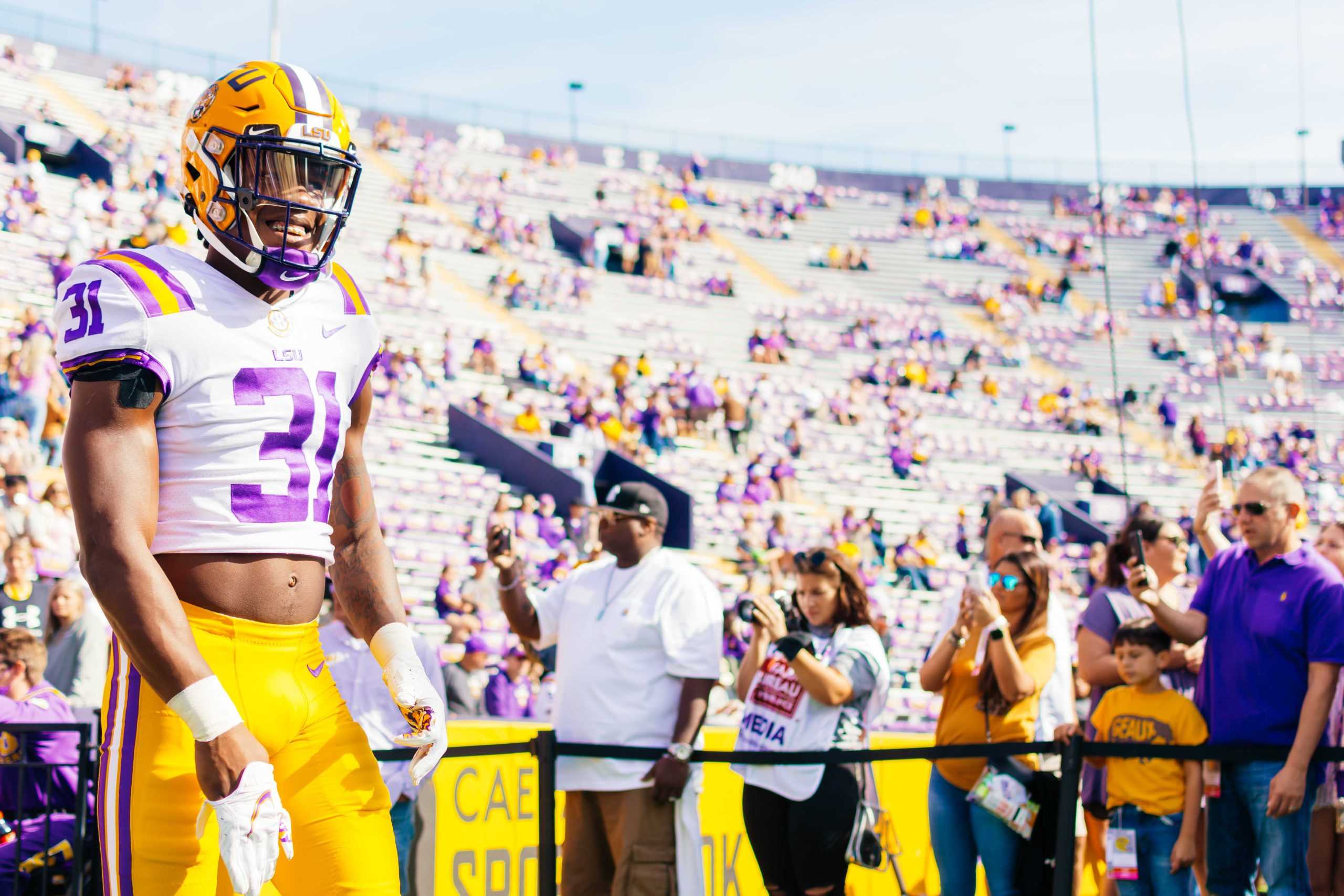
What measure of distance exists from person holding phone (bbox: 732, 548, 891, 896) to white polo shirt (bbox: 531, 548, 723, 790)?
0.99 ft

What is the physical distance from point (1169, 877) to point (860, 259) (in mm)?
29684

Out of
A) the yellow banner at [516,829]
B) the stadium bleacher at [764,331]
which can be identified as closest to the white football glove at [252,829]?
the yellow banner at [516,829]

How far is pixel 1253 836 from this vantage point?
4.49m

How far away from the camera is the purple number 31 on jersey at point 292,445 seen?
2.58 meters

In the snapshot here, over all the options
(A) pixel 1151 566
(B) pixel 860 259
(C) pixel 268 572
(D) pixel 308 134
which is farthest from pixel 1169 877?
(B) pixel 860 259

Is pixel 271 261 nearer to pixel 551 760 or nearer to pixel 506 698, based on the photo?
pixel 551 760

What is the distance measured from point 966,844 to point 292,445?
10.5 ft

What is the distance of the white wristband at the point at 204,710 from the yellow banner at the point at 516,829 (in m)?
3.10

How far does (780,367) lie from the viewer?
83.8 feet

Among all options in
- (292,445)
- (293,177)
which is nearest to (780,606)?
(292,445)

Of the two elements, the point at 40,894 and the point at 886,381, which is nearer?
the point at 40,894

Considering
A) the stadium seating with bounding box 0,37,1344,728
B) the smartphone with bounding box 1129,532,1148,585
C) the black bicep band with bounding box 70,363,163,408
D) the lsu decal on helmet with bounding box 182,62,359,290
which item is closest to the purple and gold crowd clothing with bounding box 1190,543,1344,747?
the smartphone with bounding box 1129,532,1148,585

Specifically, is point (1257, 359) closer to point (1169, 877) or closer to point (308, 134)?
point (1169, 877)

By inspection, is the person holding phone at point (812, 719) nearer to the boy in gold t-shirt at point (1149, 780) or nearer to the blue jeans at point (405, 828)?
the boy in gold t-shirt at point (1149, 780)
